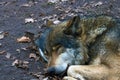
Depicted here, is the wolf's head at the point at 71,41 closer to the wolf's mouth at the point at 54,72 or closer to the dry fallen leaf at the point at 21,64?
the wolf's mouth at the point at 54,72

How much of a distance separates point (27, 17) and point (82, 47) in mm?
3943

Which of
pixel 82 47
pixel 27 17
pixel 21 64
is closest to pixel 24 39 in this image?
pixel 21 64

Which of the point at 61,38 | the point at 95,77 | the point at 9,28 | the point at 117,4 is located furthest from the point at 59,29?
the point at 117,4

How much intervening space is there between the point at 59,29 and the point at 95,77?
984 millimetres

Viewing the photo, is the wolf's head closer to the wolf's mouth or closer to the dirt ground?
the wolf's mouth

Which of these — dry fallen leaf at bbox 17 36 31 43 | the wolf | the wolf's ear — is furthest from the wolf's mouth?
dry fallen leaf at bbox 17 36 31 43

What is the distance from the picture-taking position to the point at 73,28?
18.4 feet

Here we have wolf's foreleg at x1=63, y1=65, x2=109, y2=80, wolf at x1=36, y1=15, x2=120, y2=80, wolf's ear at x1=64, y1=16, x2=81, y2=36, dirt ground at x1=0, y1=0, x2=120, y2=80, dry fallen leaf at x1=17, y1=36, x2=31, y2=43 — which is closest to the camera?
wolf's foreleg at x1=63, y1=65, x2=109, y2=80

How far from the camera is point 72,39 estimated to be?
5.61 meters

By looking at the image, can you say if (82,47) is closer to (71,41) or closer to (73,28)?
(71,41)

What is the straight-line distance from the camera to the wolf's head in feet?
18.4

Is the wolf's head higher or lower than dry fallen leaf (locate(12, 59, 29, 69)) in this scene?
higher

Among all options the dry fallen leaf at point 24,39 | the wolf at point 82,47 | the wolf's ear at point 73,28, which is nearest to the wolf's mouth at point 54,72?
the wolf at point 82,47

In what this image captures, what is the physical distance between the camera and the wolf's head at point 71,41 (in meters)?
5.59
